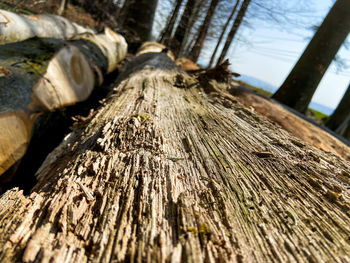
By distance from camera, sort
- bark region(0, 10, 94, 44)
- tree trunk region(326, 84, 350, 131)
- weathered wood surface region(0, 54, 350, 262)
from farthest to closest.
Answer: tree trunk region(326, 84, 350, 131), bark region(0, 10, 94, 44), weathered wood surface region(0, 54, 350, 262)

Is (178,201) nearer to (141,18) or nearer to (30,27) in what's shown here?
(30,27)

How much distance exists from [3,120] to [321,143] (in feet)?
9.43

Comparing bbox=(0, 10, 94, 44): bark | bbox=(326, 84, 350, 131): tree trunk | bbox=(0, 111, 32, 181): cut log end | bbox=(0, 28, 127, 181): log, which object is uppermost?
bbox=(326, 84, 350, 131): tree trunk

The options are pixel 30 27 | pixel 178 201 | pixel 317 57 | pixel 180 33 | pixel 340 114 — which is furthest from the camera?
pixel 180 33

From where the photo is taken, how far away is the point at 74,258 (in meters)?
0.53

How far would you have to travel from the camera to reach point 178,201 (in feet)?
2.35

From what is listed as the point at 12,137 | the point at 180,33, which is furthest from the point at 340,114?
the point at 12,137

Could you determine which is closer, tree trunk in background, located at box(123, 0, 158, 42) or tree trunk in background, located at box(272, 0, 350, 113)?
tree trunk in background, located at box(272, 0, 350, 113)

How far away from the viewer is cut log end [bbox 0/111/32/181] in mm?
1502

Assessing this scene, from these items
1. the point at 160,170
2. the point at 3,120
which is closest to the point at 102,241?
the point at 160,170

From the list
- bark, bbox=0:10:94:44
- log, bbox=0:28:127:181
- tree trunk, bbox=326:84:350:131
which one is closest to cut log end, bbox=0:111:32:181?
log, bbox=0:28:127:181

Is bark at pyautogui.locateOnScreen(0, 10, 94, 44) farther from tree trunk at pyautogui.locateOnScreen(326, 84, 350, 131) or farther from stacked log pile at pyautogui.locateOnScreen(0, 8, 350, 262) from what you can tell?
tree trunk at pyautogui.locateOnScreen(326, 84, 350, 131)

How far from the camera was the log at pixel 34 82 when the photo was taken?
1.57 metres

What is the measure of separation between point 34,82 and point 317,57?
15.8ft
